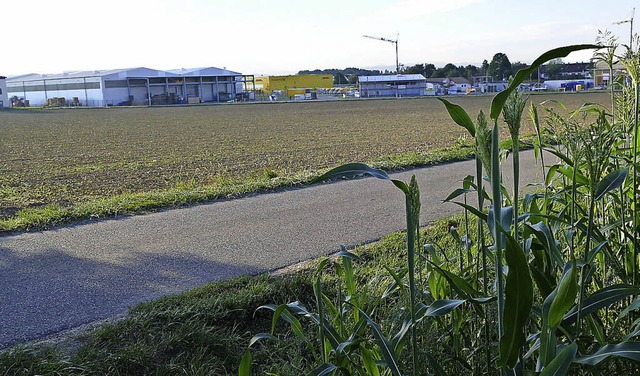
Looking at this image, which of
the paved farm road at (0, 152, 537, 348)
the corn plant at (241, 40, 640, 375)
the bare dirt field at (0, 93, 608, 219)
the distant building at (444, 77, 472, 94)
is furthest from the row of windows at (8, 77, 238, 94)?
the corn plant at (241, 40, 640, 375)

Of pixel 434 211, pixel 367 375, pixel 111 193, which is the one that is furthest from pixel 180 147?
pixel 367 375

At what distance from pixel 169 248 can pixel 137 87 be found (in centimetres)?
9818

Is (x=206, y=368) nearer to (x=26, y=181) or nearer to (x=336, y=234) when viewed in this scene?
(x=336, y=234)

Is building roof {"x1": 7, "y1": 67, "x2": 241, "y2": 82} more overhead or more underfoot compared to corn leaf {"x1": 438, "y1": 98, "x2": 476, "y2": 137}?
more overhead

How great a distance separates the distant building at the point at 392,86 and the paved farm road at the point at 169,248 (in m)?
104

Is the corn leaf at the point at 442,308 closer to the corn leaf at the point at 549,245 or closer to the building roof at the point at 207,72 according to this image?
the corn leaf at the point at 549,245

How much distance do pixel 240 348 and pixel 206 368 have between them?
414 mm

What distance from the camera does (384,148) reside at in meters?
20.0

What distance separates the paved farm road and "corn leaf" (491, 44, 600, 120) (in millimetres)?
3727

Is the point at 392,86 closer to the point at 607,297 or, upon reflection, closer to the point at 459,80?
the point at 459,80

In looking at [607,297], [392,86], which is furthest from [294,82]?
[607,297]

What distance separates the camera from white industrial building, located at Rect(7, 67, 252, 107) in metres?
96.1

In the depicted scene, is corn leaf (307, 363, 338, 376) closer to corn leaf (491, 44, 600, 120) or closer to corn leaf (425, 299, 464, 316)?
corn leaf (425, 299, 464, 316)

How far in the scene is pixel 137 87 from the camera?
Result: 99.9 metres
